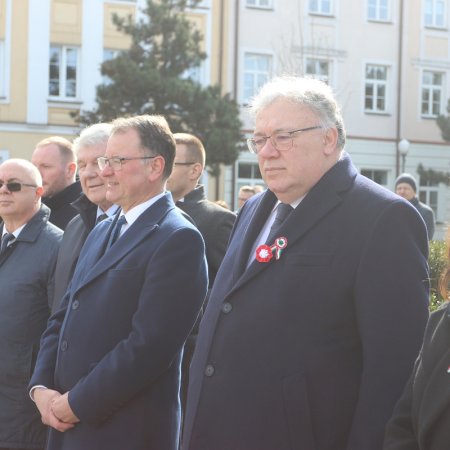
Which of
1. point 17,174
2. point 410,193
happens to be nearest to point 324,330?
point 17,174

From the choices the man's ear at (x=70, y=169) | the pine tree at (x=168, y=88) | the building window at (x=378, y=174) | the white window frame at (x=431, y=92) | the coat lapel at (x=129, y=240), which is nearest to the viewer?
the coat lapel at (x=129, y=240)

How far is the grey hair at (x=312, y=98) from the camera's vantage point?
3.53m

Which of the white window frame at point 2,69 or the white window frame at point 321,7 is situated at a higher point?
the white window frame at point 321,7

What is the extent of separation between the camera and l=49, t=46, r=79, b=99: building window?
27750 mm

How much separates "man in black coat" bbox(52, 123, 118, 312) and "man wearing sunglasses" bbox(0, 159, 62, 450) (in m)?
0.17

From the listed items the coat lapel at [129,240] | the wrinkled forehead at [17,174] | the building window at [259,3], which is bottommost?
the coat lapel at [129,240]

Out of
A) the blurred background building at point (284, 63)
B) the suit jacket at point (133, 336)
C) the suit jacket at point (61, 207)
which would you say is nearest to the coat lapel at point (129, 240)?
the suit jacket at point (133, 336)

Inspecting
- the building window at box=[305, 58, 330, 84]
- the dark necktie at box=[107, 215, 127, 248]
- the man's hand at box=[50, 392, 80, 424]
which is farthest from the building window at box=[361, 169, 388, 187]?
the man's hand at box=[50, 392, 80, 424]

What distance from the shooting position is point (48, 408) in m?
4.04

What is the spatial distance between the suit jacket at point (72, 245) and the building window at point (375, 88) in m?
27.6

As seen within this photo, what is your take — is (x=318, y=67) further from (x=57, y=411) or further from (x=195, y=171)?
(x=57, y=411)

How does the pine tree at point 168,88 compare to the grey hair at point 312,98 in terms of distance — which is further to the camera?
the pine tree at point 168,88

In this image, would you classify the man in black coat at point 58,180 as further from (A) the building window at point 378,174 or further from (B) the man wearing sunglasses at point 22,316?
(A) the building window at point 378,174

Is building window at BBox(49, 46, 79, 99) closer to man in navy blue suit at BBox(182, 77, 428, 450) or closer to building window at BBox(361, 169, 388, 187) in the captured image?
building window at BBox(361, 169, 388, 187)
